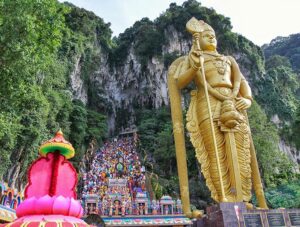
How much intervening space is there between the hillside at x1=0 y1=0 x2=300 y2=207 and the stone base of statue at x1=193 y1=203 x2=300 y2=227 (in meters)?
4.59

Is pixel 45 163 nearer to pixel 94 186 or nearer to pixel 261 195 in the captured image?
pixel 261 195

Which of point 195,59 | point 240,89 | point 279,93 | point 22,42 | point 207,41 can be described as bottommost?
point 240,89

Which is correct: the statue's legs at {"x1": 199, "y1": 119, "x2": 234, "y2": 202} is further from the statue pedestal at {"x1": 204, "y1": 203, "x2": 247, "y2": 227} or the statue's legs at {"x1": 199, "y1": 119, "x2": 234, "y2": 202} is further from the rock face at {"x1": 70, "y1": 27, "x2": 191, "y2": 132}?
the rock face at {"x1": 70, "y1": 27, "x2": 191, "y2": 132}

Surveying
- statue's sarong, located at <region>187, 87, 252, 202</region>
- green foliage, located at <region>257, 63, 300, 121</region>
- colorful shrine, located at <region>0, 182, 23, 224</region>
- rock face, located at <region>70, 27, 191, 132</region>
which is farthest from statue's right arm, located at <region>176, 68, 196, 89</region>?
rock face, located at <region>70, 27, 191, 132</region>

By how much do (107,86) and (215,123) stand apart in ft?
86.4

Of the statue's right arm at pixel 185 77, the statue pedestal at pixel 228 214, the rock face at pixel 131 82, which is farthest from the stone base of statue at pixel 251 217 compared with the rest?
the rock face at pixel 131 82

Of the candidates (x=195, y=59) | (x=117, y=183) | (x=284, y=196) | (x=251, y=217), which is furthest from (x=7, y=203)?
(x=284, y=196)

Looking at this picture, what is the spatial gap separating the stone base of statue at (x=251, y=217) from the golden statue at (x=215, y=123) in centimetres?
37

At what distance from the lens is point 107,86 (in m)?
30.1

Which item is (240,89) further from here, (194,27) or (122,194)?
(122,194)

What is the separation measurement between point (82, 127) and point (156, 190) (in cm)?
652

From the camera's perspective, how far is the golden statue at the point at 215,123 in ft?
13.9

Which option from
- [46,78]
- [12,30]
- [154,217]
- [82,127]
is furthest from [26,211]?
[82,127]

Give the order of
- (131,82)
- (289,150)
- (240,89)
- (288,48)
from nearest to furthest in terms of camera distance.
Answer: (240,89) < (289,150) < (131,82) < (288,48)
